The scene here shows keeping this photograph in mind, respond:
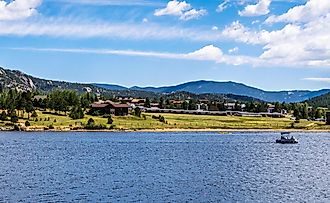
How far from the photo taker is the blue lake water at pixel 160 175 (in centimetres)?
6312

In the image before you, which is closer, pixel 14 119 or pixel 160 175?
pixel 160 175

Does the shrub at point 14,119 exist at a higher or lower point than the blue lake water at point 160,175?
higher

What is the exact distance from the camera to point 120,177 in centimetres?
7812

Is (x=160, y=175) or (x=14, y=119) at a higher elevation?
(x=14, y=119)

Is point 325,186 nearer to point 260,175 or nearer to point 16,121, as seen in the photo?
point 260,175

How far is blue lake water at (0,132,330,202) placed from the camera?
207 ft

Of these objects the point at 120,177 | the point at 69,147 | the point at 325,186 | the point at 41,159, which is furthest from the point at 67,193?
the point at 69,147

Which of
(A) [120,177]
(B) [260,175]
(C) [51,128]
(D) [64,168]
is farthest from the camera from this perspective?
(C) [51,128]

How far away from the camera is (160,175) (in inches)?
3184

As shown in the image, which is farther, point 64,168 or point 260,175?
point 64,168

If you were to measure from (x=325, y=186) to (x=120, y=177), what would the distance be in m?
26.1

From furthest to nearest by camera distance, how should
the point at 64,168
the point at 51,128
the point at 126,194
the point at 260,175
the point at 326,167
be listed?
1. the point at 51,128
2. the point at 326,167
3. the point at 64,168
4. the point at 260,175
5. the point at 126,194

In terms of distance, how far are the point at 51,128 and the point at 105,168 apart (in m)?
106

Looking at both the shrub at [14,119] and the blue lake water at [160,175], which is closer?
the blue lake water at [160,175]
